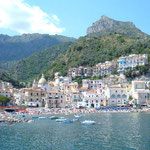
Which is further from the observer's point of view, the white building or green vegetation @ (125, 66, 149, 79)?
green vegetation @ (125, 66, 149, 79)

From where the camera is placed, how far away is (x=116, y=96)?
80938 millimetres

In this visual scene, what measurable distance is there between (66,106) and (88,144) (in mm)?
56592

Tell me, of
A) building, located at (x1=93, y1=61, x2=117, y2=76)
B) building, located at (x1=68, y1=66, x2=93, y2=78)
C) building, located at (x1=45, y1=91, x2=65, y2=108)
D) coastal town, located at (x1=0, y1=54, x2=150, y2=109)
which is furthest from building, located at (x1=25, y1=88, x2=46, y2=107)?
building, located at (x1=93, y1=61, x2=117, y2=76)

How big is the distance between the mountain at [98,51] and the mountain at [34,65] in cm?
2691

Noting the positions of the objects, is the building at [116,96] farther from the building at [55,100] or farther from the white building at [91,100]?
the building at [55,100]

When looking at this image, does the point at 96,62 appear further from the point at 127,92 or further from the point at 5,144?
the point at 5,144

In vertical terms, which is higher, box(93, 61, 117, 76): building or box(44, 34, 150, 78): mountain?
box(44, 34, 150, 78): mountain

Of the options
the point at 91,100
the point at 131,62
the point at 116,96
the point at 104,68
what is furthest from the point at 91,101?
the point at 104,68

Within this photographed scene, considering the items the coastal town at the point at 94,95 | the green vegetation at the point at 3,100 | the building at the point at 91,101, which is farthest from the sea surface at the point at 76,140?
the building at the point at 91,101

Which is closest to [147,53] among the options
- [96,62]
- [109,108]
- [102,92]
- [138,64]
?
[138,64]

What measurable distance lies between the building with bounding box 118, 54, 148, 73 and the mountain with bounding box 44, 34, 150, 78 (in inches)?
370

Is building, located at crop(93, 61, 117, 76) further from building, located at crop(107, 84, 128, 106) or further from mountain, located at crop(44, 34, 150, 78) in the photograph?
building, located at crop(107, 84, 128, 106)

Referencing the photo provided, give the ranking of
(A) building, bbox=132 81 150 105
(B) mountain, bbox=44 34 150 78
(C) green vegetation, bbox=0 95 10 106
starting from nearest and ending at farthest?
1. (C) green vegetation, bbox=0 95 10 106
2. (A) building, bbox=132 81 150 105
3. (B) mountain, bbox=44 34 150 78

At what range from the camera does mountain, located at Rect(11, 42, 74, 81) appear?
151m
